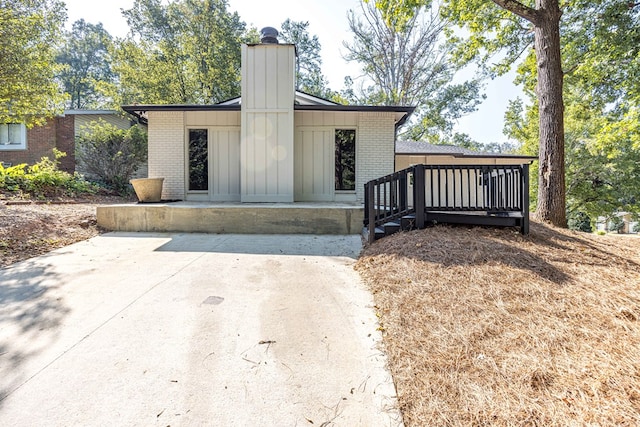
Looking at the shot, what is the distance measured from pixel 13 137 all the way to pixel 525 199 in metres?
20.9

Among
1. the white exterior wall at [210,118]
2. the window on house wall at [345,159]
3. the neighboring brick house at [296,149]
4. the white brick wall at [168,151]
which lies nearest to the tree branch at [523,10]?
the neighboring brick house at [296,149]

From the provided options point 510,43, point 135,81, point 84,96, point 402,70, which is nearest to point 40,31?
point 135,81

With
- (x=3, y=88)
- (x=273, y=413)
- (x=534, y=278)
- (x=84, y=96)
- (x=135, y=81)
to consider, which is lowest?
(x=273, y=413)

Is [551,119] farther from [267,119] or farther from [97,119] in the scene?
[97,119]

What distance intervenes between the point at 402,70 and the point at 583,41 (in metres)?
12.1

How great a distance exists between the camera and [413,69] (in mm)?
20844

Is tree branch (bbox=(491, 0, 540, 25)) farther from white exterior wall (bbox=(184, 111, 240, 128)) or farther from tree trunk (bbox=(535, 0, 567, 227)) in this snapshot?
white exterior wall (bbox=(184, 111, 240, 128))

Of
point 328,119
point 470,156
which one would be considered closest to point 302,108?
point 328,119

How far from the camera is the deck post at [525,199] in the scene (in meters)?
5.03

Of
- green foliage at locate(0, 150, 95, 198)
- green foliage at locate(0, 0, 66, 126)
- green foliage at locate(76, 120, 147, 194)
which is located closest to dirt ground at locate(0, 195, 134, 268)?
green foliage at locate(0, 150, 95, 198)

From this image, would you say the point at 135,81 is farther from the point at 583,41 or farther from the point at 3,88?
the point at 583,41

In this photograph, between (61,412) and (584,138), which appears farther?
(584,138)

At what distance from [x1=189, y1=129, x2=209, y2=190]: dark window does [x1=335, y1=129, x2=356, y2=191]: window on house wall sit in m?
3.96

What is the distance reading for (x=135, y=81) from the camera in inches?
757
